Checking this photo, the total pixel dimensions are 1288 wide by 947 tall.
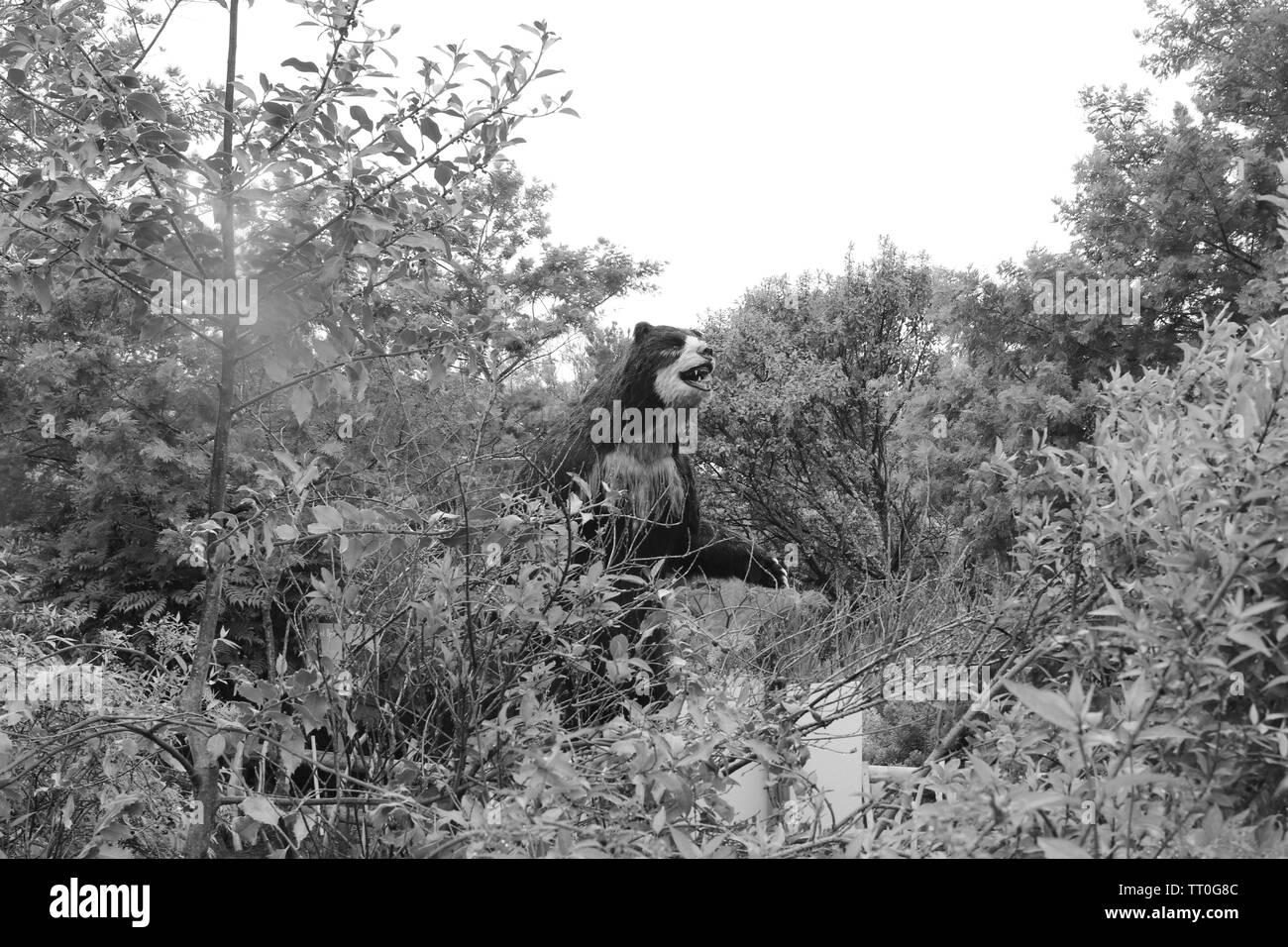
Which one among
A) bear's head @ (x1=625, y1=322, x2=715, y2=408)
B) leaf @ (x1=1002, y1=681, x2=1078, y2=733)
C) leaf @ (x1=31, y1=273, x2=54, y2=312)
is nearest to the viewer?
leaf @ (x1=1002, y1=681, x2=1078, y2=733)

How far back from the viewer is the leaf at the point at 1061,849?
153 cm

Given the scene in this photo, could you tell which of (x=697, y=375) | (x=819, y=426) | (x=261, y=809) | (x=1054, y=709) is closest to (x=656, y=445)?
(x=697, y=375)

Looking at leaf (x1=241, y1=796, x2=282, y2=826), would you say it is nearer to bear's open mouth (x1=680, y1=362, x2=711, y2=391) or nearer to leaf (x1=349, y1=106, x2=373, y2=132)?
leaf (x1=349, y1=106, x2=373, y2=132)

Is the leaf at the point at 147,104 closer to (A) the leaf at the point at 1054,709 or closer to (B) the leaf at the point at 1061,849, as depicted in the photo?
(A) the leaf at the point at 1054,709

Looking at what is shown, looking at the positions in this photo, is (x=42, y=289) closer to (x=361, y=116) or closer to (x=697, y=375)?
(x=361, y=116)

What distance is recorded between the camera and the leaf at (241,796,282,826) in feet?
7.04

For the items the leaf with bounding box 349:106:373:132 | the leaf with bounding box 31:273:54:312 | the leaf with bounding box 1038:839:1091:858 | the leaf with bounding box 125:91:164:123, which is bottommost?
the leaf with bounding box 1038:839:1091:858

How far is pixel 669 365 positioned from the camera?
574 cm

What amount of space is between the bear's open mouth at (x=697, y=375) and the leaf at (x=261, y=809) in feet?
12.6

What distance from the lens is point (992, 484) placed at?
28.7 ft

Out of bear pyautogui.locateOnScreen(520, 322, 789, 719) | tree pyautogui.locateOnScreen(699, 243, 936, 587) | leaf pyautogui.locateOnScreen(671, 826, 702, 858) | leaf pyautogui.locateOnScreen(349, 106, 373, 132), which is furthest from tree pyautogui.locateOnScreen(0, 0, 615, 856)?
tree pyautogui.locateOnScreen(699, 243, 936, 587)

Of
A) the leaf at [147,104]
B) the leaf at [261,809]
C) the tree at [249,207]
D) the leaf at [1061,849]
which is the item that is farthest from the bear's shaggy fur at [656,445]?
the leaf at [1061,849]
